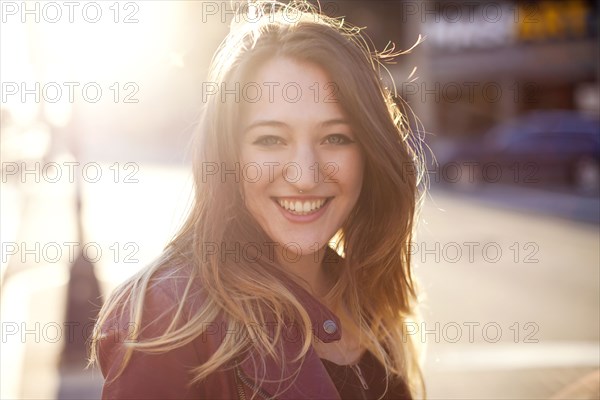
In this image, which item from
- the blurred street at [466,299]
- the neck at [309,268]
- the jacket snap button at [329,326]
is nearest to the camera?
the jacket snap button at [329,326]

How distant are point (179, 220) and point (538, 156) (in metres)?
20.5

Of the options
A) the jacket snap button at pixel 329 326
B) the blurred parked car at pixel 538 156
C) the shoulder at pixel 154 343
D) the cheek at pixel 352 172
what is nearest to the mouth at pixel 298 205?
the cheek at pixel 352 172

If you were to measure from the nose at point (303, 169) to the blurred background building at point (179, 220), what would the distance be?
37 cm

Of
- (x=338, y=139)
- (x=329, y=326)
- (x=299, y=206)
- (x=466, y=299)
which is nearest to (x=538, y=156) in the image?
(x=466, y=299)

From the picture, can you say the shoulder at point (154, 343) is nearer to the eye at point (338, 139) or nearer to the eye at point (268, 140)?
the eye at point (268, 140)

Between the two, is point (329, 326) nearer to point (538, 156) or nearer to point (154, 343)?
point (154, 343)

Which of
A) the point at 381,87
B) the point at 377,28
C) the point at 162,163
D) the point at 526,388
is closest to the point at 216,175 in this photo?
the point at 381,87

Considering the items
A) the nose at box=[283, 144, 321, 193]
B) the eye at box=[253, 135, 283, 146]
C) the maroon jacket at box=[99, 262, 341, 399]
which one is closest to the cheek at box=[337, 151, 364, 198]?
the nose at box=[283, 144, 321, 193]

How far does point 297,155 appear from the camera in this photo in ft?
8.45

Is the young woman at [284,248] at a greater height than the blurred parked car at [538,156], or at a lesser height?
lesser

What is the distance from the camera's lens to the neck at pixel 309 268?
281 centimetres

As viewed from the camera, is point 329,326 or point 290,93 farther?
point 290,93

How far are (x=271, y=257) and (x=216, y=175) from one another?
0.37 meters

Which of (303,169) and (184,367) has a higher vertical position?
(303,169)
